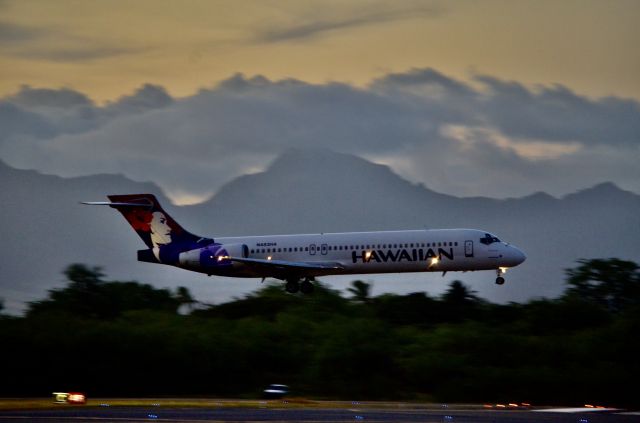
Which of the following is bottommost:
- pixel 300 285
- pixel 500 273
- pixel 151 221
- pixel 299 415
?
pixel 299 415

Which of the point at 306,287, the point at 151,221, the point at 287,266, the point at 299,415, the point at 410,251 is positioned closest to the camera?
the point at 299,415

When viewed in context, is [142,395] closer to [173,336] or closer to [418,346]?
[173,336]

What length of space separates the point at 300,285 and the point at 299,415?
29.6 metres

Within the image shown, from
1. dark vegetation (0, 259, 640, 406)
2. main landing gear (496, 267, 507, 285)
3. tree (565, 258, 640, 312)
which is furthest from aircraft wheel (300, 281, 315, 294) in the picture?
tree (565, 258, 640, 312)

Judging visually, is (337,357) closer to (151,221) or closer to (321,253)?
(321,253)

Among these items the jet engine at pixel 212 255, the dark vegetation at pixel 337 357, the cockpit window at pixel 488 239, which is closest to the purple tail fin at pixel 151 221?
the jet engine at pixel 212 255

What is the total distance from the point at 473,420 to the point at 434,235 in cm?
2910

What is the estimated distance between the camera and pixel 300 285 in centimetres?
7594

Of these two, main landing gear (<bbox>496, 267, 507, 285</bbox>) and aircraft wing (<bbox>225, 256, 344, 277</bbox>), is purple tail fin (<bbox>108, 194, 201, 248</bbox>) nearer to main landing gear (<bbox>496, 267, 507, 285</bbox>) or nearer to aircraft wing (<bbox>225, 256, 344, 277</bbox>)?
aircraft wing (<bbox>225, 256, 344, 277</bbox>)

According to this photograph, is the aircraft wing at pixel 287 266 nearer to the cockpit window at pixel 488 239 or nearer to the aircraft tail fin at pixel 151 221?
the aircraft tail fin at pixel 151 221

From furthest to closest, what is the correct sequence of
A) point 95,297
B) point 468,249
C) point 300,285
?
1. point 95,297
2. point 300,285
3. point 468,249

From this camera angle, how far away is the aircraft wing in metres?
73.9

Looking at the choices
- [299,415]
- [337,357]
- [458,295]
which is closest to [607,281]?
[458,295]

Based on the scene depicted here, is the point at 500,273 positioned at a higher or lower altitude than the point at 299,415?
higher
